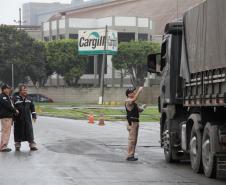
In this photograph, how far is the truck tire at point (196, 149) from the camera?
12.7 m

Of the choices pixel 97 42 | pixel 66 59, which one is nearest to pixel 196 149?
pixel 97 42

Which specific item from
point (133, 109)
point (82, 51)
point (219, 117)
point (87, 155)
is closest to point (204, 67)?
point (219, 117)

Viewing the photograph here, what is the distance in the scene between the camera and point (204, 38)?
41.0 ft

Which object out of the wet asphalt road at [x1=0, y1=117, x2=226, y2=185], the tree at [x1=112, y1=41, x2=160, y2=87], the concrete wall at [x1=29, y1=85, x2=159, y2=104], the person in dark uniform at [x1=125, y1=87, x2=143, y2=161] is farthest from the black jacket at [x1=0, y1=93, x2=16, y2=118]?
the tree at [x1=112, y1=41, x2=160, y2=87]

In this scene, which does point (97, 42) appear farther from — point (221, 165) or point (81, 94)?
point (221, 165)

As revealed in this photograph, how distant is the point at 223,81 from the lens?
1088 cm

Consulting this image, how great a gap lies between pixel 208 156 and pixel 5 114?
7598 millimetres

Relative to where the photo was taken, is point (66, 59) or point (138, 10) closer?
point (66, 59)

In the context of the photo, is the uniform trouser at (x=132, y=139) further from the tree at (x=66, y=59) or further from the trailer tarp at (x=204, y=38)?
the tree at (x=66, y=59)

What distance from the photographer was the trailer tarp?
11164mm

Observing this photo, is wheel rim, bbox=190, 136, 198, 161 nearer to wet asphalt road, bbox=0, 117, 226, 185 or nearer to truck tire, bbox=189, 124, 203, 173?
truck tire, bbox=189, 124, 203, 173

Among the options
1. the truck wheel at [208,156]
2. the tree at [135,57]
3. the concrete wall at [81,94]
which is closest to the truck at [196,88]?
the truck wheel at [208,156]

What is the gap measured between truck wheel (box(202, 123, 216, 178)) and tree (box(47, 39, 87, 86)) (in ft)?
252

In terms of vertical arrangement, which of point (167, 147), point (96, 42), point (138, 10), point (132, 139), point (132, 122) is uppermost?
point (138, 10)
